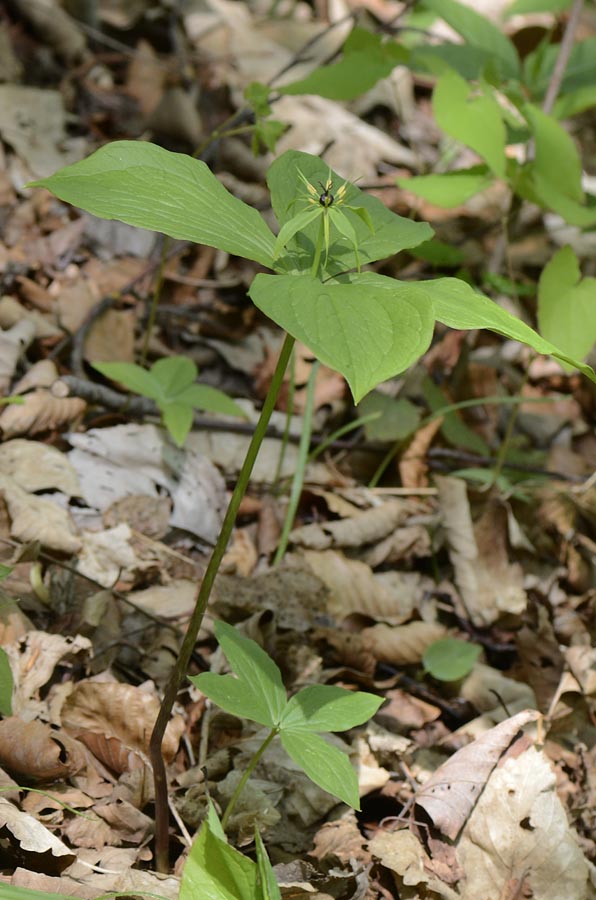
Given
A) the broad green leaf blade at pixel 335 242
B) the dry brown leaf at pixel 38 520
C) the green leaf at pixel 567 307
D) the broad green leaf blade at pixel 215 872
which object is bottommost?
the dry brown leaf at pixel 38 520

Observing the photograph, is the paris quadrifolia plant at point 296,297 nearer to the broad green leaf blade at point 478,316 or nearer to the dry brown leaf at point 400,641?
the broad green leaf blade at point 478,316

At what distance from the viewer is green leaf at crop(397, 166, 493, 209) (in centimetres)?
263

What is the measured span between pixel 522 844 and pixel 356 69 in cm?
229

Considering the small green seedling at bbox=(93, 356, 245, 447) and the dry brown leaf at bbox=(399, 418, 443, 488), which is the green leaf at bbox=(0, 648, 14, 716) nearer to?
the small green seedling at bbox=(93, 356, 245, 447)

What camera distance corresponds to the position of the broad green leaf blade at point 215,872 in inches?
48.4

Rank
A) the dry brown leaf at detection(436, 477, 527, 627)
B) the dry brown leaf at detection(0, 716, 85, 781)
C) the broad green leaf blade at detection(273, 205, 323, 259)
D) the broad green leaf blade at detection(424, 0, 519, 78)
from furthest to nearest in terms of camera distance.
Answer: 1. the broad green leaf blade at detection(424, 0, 519, 78)
2. the dry brown leaf at detection(436, 477, 527, 627)
3. the dry brown leaf at detection(0, 716, 85, 781)
4. the broad green leaf blade at detection(273, 205, 323, 259)

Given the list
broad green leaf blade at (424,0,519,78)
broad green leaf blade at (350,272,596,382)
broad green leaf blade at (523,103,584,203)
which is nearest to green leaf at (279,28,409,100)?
broad green leaf blade at (523,103,584,203)

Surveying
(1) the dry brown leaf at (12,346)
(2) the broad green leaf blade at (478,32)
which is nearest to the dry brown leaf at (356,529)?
(1) the dry brown leaf at (12,346)

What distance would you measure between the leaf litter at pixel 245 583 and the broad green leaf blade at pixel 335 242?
40.4 inches

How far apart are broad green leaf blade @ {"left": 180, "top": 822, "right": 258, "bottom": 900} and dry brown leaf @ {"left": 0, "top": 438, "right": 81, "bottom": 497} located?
1308 millimetres

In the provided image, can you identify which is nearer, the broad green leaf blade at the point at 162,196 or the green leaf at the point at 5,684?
the broad green leaf blade at the point at 162,196

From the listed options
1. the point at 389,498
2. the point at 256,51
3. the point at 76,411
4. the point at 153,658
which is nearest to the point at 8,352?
the point at 76,411

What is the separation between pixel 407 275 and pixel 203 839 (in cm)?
299

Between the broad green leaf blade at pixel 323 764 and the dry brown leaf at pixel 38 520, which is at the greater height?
the broad green leaf blade at pixel 323 764
